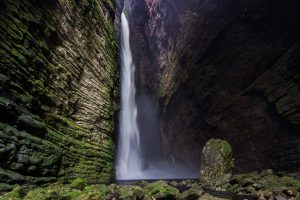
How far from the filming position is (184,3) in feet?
96.1

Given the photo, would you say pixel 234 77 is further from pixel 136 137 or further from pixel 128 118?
pixel 136 137

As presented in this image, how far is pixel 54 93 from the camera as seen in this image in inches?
527

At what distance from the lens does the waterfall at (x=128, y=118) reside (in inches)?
1420

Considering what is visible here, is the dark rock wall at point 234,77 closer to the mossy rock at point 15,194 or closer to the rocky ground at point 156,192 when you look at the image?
the rocky ground at point 156,192

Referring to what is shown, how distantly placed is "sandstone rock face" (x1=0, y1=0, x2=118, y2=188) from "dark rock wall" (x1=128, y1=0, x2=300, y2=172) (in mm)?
11266

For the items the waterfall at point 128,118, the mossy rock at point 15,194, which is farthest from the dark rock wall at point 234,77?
the mossy rock at point 15,194

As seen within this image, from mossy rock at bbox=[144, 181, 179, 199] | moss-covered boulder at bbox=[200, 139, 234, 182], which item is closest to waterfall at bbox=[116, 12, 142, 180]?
moss-covered boulder at bbox=[200, 139, 234, 182]

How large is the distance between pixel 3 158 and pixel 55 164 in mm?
3135

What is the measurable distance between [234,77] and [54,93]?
17235mm

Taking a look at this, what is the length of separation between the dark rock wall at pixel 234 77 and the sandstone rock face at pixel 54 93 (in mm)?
11266

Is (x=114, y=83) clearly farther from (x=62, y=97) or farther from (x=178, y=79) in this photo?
(x=178, y=79)

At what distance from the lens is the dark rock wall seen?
19.9 metres

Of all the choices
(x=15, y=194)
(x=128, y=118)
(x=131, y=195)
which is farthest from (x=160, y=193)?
(x=128, y=118)

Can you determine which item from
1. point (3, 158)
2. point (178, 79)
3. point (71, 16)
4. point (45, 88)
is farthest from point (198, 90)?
point (3, 158)
